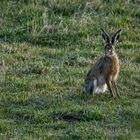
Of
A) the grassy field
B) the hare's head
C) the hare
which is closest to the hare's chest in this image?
the hare

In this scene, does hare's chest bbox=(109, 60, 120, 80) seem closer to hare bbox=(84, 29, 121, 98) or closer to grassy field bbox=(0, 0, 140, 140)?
hare bbox=(84, 29, 121, 98)

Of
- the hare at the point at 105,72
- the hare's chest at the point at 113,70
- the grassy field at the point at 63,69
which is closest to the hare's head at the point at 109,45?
the hare at the point at 105,72

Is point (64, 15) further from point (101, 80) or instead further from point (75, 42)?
point (101, 80)

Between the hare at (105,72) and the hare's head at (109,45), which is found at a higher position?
the hare's head at (109,45)

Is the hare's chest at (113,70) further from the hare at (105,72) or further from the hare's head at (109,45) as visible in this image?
the hare's head at (109,45)

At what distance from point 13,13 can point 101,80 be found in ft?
15.7

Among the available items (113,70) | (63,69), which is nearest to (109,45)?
(113,70)

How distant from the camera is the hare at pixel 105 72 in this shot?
448 inches

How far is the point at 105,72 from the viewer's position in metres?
11.5

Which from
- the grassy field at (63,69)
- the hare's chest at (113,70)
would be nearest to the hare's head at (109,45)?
the hare's chest at (113,70)

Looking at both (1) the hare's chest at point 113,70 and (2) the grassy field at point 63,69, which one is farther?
(1) the hare's chest at point 113,70

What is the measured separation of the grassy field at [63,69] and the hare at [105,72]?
0.78 ft

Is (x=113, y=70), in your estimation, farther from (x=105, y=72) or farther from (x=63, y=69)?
(x=63, y=69)

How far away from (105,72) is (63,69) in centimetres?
124
